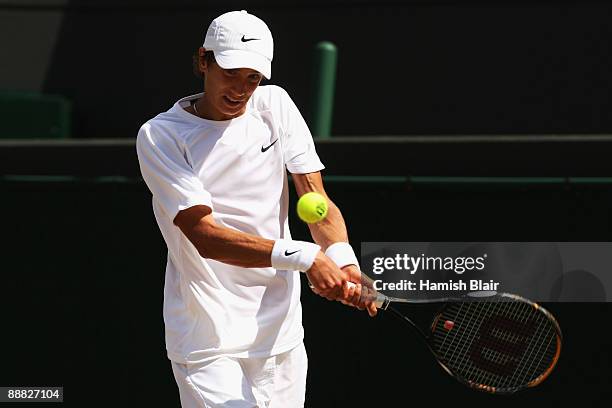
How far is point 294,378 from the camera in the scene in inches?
144

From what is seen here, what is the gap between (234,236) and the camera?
3.41 m

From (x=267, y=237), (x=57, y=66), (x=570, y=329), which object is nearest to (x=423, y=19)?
(x=57, y=66)

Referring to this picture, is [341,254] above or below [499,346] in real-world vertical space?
above

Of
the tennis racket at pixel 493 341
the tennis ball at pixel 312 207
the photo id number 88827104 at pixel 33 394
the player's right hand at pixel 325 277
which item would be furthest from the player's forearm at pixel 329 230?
the photo id number 88827104 at pixel 33 394

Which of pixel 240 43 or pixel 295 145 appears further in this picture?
pixel 295 145

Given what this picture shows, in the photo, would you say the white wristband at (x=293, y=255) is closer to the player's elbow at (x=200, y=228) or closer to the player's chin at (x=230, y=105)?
the player's elbow at (x=200, y=228)

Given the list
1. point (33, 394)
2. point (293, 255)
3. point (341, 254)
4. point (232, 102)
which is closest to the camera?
point (293, 255)

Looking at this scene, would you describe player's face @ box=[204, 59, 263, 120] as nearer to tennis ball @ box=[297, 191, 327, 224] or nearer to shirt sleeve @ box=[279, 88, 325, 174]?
shirt sleeve @ box=[279, 88, 325, 174]

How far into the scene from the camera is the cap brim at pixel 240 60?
3.40m

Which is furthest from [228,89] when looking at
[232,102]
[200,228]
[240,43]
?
[200,228]

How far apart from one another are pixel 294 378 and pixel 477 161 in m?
1.96

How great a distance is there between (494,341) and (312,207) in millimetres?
1193

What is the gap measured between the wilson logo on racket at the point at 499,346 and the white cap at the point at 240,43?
→ 1.49 m

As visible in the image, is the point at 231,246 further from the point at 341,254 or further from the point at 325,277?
the point at 341,254
